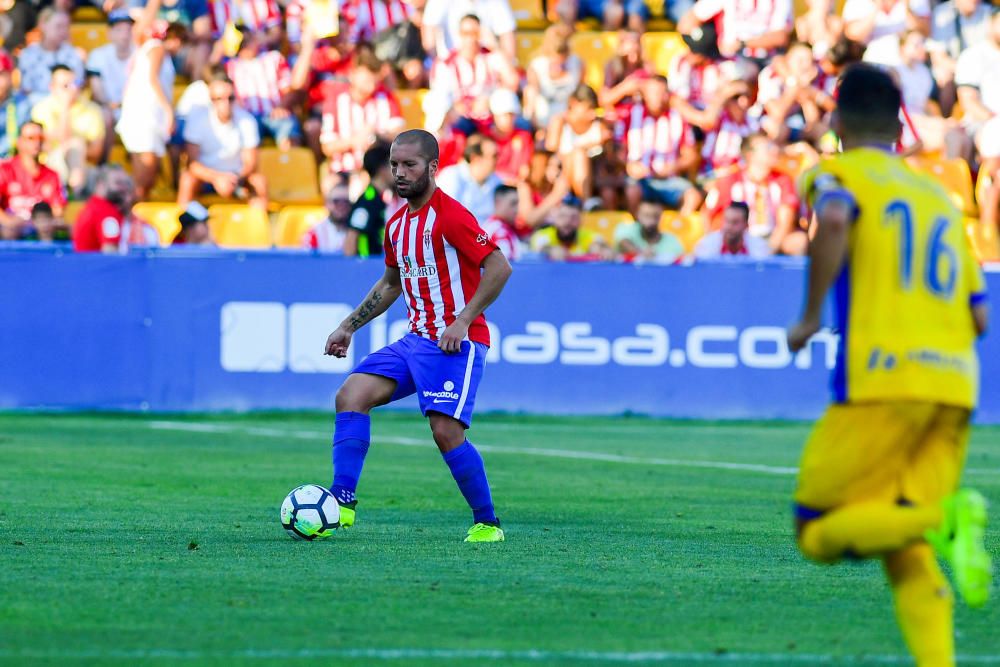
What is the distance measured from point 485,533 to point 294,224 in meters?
10.2

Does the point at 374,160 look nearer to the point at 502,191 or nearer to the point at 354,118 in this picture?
the point at 502,191

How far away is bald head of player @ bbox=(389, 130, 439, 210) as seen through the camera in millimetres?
8047

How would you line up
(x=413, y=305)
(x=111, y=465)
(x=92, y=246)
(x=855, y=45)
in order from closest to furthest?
(x=413, y=305)
(x=111, y=465)
(x=92, y=246)
(x=855, y=45)

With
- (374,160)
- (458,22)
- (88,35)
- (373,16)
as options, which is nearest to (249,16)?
(373,16)

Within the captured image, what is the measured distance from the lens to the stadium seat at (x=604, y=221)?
18422 millimetres

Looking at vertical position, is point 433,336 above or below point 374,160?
above

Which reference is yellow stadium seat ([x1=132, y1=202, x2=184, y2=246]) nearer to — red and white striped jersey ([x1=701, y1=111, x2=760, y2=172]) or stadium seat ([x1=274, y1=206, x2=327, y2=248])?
stadium seat ([x1=274, y1=206, x2=327, y2=248])

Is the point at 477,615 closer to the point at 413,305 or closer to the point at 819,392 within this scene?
the point at 413,305

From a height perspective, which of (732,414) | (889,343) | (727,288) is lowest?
(732,414)

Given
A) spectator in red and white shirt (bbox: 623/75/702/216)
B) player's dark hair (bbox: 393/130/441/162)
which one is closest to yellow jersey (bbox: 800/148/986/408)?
player's dark hair (bbox: 393/130/441/162)

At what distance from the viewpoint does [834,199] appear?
4.71 m

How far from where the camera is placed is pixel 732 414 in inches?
643

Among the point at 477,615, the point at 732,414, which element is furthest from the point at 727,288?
the point at 477,615

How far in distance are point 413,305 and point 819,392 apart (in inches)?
342
